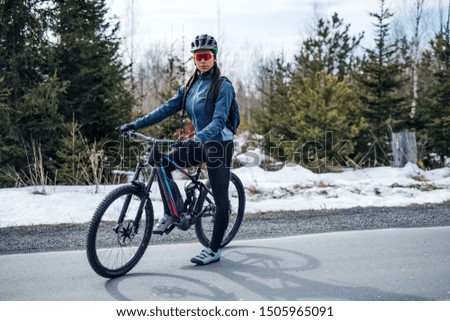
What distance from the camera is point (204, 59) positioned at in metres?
4.38

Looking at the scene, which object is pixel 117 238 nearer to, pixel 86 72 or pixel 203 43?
pixel 203 43

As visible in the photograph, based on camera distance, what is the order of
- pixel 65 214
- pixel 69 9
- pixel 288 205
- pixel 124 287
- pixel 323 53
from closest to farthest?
pixel 124 287 < pixel 65 214 < pixel 288 205 < pixel 69 9 < pixel 323 53

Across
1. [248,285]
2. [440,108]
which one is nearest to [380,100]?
[440,108]

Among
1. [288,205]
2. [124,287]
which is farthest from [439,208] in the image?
[124,287]

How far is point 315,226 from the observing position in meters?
6.02

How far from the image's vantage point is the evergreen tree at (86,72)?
10922mm

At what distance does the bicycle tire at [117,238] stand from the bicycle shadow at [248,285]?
0.16 m

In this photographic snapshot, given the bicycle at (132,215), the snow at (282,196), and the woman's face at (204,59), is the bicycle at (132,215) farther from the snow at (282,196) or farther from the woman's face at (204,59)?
the snow at (282,196)

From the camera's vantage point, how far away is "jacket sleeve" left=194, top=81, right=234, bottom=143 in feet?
13.6

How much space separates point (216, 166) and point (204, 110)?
566 mm

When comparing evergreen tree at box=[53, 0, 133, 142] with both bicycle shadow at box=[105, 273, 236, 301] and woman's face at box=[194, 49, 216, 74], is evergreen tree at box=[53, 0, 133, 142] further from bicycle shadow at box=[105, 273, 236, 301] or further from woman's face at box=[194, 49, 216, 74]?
bicycle shadow at box=[105, 273, 236, 301]

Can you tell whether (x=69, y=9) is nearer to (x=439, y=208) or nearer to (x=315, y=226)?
(x=315, y=226)

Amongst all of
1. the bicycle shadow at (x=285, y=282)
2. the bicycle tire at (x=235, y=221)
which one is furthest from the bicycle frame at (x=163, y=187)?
the bicycle shadow at (x=285, y=282)

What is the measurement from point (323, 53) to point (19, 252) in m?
16.2
